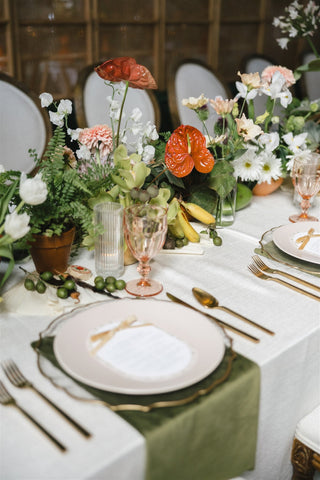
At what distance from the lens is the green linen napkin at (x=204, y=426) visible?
26.4 inches

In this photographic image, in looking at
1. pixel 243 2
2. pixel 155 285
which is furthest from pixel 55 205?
pixel 243 2

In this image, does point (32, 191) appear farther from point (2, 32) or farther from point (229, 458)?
point (2, 32)

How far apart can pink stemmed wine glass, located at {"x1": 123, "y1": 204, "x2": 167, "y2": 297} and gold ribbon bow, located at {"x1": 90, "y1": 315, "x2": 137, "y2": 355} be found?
0.48 feet

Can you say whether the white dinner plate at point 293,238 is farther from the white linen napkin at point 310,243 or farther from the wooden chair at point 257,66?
the wooden chair at point 257,66

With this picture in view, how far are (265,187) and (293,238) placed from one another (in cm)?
38

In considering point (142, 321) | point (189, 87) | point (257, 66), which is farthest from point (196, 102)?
point (257, 66)

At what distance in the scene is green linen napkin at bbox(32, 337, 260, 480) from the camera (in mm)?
670

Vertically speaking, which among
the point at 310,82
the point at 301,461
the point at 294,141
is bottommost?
the point at 301,461

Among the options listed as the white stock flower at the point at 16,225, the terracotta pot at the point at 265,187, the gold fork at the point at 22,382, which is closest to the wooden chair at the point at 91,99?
the terracotta pot at the point at 265,187

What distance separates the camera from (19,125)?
1810mm

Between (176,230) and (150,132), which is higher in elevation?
(150,132)

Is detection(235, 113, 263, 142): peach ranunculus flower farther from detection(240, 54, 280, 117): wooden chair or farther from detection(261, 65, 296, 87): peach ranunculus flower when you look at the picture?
detection(240, 54, 280, 117): wooden chair

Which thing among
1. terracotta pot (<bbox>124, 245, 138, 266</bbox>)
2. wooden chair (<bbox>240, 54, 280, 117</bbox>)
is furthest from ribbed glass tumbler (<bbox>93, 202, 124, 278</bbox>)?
wooden chair (<bbox>240, 54, 280, 117</bbox>)

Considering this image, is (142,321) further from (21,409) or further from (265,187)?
(265,187)
